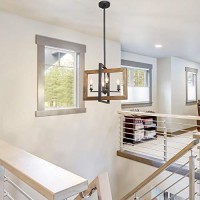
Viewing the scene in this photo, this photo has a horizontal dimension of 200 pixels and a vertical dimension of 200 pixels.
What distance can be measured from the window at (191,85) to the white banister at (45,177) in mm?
6824

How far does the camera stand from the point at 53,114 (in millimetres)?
3396

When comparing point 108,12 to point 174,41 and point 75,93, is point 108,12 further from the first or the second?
point 174,41

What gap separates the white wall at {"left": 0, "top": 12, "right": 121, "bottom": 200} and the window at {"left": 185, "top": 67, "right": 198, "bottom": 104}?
11.9 feet

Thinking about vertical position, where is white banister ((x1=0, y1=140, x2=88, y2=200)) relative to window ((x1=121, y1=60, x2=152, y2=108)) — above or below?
below

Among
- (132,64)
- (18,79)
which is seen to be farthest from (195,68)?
(18,79)

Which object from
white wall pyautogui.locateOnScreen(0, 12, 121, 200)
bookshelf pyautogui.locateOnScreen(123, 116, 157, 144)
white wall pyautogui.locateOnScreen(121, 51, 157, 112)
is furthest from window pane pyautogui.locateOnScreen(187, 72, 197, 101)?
white wall pyautogui.locateOnScreen(0, 12, 121, 200)

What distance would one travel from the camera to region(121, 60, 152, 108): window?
18.8 ft

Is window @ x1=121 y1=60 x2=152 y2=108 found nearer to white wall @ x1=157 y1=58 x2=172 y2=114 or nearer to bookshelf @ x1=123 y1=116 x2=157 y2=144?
white wall @ x1=157 y1=58 x2=172 y2=114

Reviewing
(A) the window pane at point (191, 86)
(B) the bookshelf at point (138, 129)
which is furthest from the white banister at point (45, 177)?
(A) the window pane at point (191, 86)

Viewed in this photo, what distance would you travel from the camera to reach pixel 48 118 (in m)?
3.35

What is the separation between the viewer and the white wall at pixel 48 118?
2.92m

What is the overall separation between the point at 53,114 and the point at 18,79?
0.79m

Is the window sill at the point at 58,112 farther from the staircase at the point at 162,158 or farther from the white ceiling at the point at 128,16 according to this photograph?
the white ceiling at the point at 128,16

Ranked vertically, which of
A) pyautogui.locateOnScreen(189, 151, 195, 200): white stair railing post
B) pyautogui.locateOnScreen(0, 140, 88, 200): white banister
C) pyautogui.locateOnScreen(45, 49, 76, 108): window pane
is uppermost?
pyautogui.locateOnScreen(45, 49, 76, 108): window pane
